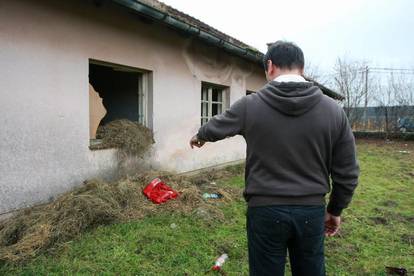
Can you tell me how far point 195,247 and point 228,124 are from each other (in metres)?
2.15

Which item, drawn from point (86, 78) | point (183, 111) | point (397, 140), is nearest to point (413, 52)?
point (397, 140)

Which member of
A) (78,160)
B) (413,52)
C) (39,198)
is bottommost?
(39,198)

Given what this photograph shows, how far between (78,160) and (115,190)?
2.27ft

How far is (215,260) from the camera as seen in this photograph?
326 centimetres

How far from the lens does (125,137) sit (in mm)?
5203

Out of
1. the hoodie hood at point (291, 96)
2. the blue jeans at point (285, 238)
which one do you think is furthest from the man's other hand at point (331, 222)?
the hoodie hood at point (291, 96)

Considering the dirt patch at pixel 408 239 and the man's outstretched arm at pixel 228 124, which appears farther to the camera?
the dirt patch at pixel 408 239

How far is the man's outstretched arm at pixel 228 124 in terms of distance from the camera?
69.4 inches

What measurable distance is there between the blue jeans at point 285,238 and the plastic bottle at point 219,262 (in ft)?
4.42

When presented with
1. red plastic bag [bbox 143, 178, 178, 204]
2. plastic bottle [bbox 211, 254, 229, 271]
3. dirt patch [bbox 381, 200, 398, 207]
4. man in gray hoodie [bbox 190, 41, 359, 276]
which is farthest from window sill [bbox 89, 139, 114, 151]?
dirt patch [bbox 381, 200, 398, 207]

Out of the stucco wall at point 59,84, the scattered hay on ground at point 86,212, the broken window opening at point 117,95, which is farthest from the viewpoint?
the broken window opening at point 117,95

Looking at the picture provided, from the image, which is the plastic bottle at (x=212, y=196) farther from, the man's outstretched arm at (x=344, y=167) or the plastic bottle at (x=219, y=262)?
the man's outstretched arm at (x=344, y=167)

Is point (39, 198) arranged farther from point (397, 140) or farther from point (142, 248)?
point (397, 140)

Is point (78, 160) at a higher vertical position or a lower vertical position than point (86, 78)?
lower
